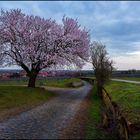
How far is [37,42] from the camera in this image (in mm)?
36344

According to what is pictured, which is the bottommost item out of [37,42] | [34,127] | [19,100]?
[34,127]

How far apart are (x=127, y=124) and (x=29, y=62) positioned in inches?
1066

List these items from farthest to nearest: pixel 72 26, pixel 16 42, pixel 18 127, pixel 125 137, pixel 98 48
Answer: pixel 98 48
pixel 72 26
pixel 16 42
pixel 18 127
pixel 125 137

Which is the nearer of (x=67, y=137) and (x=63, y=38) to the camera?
(x=67, y=137)

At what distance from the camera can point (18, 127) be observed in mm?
14078

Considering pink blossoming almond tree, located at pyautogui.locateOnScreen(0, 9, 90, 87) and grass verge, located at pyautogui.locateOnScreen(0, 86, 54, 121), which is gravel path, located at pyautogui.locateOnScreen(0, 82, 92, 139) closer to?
grass verge, located at pyautogui.locateOnScreen(0, 86, 54, 121)

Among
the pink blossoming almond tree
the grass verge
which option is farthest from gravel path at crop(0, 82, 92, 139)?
the pink blossoming almond tree

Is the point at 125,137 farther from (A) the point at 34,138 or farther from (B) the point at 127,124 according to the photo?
(A) the point at 34,138

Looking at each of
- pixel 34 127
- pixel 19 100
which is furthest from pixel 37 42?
pixel 34 127

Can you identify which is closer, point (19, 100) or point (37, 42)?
point (19, 100)

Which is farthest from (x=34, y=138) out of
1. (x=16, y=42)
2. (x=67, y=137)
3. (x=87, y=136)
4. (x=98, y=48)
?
(x=98, y=48)

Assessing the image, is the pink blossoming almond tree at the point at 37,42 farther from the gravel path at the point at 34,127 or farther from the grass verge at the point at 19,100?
the gravel path at the point at 34,127

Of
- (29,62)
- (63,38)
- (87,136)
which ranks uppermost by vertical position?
(63,38)

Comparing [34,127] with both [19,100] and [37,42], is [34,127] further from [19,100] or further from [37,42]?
[37,42]
